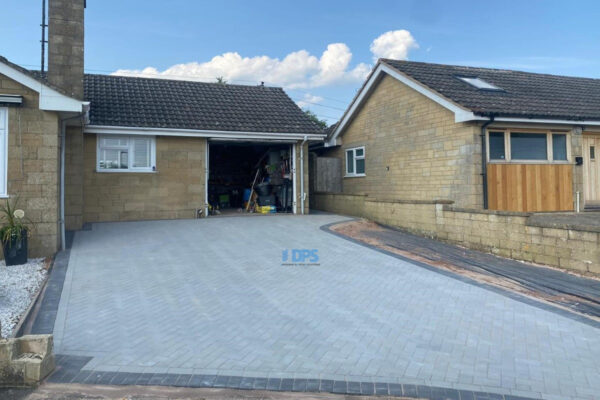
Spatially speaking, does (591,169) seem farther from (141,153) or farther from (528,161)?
(141,153)

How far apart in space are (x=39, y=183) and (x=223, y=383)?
7.14m

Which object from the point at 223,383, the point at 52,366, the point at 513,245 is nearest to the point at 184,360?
the point at 223,383

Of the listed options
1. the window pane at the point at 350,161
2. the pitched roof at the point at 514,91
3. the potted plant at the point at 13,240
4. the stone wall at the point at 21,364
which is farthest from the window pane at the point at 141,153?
the stone wall at the point at 21,364

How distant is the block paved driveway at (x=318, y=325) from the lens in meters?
4.05

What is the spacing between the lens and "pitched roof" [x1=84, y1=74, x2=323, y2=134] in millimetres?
13891

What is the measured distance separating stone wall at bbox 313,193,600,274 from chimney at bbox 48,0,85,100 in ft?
30.4

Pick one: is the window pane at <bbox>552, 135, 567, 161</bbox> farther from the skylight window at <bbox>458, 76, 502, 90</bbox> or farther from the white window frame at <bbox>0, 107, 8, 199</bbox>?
the white window frame at <bbox>0, 107, 8, 199</bbox>

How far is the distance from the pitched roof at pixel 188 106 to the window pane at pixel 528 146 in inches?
252

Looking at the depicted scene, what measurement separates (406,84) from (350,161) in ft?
15.6

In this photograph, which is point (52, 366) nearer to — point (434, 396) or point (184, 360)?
point (184, 360)

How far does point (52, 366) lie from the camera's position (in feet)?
13.3

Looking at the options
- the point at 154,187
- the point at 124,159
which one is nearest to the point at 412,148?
the point at 154,187

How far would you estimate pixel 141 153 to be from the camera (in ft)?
45.0

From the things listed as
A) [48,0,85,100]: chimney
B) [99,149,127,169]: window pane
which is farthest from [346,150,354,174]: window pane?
[48,0,85,100]: chimney
